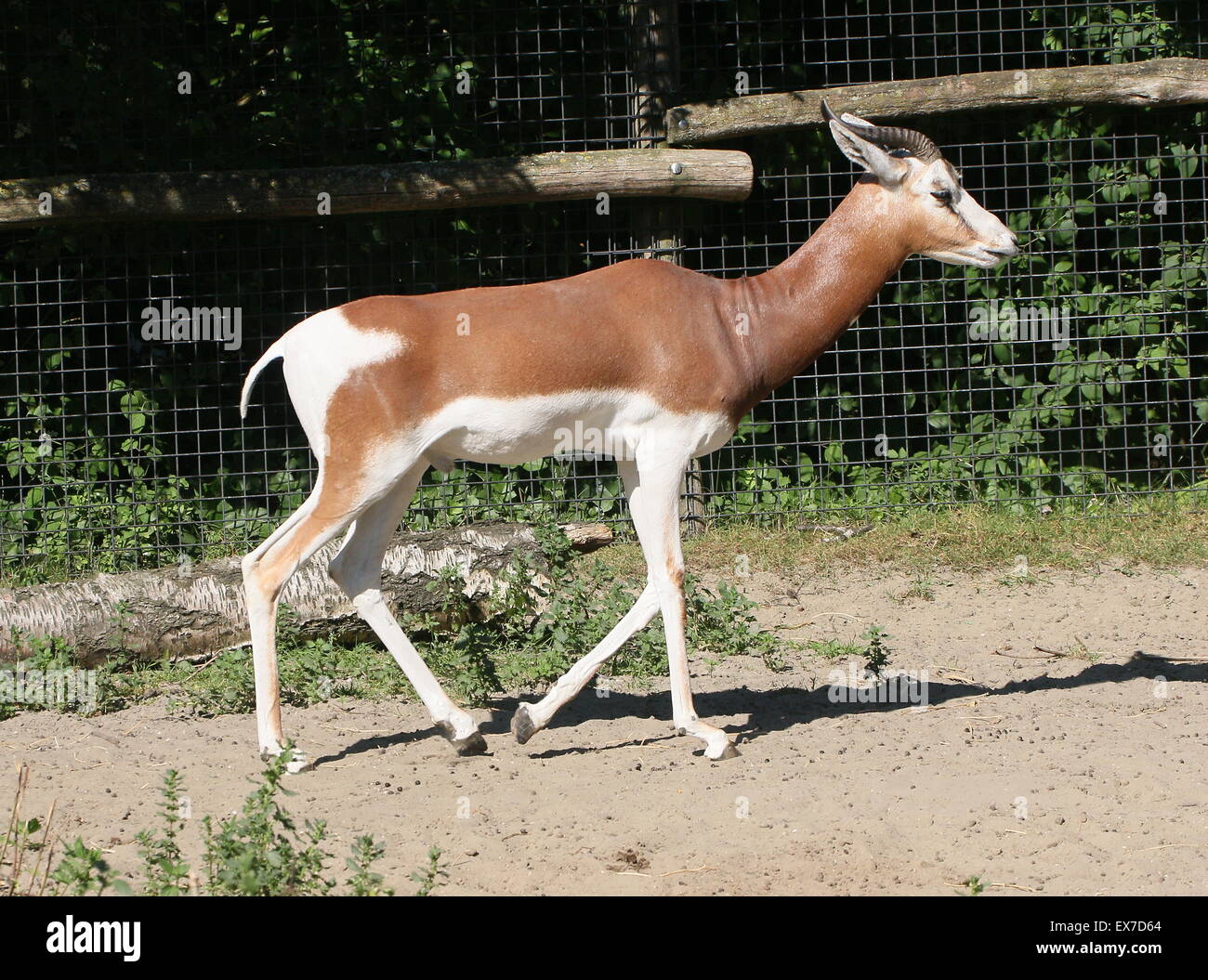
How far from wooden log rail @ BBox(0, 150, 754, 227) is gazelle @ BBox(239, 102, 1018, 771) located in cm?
259

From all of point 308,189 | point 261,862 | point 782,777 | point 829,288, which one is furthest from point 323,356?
point 308,189

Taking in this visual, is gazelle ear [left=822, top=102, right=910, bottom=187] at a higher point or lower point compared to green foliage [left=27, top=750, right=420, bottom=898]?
higher

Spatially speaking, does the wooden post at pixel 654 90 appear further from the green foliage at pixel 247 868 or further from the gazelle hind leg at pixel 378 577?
the green foliage at pixel 247 868

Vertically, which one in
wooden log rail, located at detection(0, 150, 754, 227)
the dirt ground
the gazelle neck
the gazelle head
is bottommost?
the dirt ground

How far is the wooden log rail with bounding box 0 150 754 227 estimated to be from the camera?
767cm

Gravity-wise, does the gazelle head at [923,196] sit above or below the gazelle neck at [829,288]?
above

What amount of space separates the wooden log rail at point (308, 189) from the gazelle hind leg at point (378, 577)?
2842mm

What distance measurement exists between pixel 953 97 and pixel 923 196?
2991 mm

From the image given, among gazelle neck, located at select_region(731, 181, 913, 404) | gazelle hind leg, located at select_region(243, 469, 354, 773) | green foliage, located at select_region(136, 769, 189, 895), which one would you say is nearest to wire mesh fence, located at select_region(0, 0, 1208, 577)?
gazelle neck, located at select_region(731, 181, 913, 404)

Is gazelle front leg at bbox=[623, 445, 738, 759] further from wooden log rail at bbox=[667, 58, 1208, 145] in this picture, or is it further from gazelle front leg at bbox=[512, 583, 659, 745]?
wooden log rail at bbox=[667, 58, 1208, 145]

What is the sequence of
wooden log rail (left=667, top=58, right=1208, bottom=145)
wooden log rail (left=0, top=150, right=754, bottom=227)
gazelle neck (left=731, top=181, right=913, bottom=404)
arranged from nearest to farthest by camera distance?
gazelle neck (left=731, top=181, right=913, bottom=404) < wooden log rail (left=0, top=150, right=754, bottom=227) < wooden log rail (left=667, top=58, right=1208, bottom=145)

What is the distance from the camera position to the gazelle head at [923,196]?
5.30 metres

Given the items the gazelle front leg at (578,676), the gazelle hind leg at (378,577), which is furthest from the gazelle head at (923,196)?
the gazelle hind leg at (378,577)

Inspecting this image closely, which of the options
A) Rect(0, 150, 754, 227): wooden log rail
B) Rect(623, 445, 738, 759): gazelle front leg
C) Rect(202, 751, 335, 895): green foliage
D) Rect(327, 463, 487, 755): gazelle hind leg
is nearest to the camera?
Rect(202, 751, 335, 895): green foliage
